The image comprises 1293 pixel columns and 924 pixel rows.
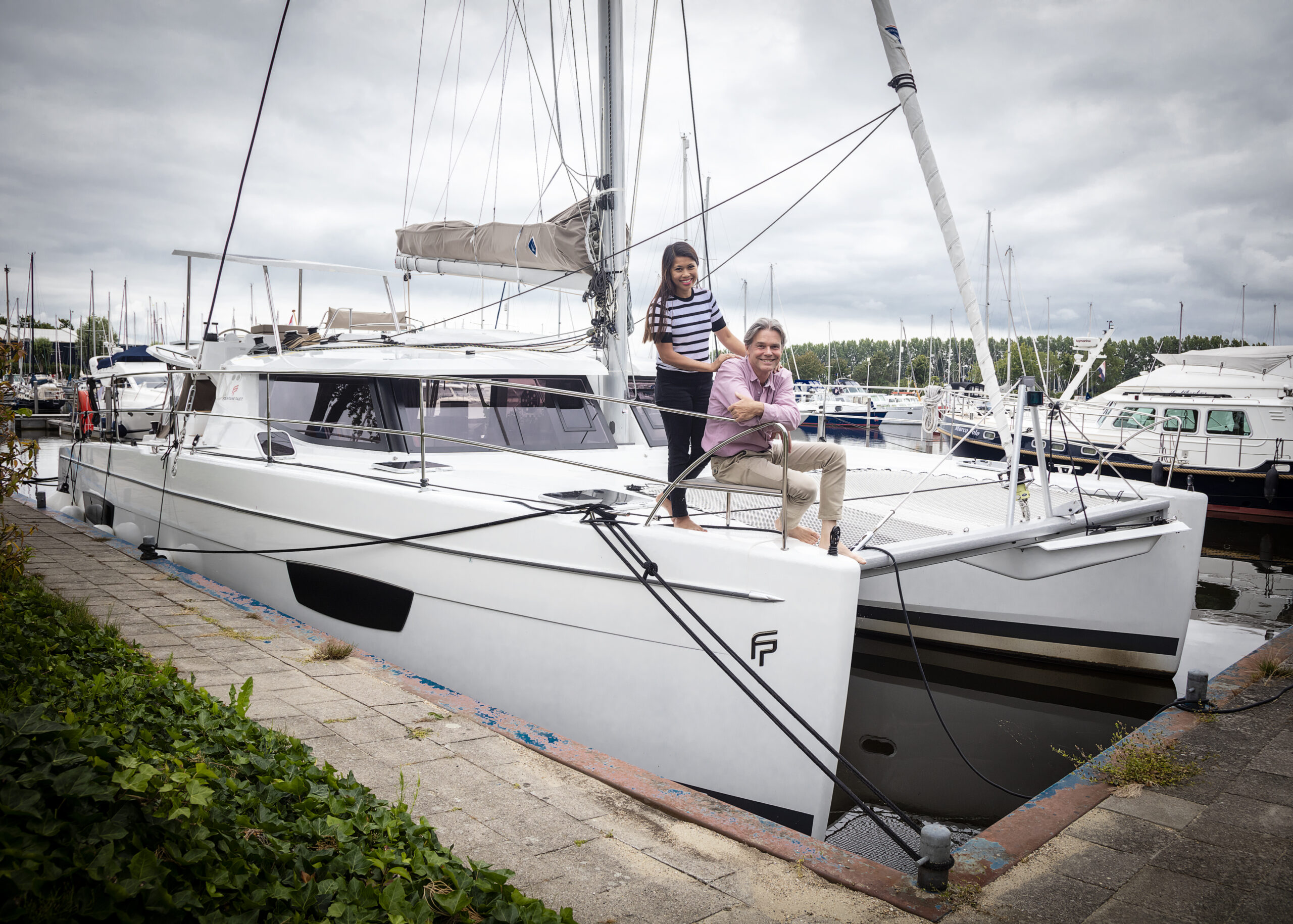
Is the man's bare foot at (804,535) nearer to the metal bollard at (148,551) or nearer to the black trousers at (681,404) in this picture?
the black trousers at (681,404)

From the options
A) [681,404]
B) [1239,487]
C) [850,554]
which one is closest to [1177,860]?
[850,554]

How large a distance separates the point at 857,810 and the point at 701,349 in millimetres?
2791

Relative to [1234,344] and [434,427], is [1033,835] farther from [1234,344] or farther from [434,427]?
[1234,344]

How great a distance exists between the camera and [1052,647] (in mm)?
6789

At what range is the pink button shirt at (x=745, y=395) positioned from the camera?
402cm

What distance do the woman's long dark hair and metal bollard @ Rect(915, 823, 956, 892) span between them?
2574 mm

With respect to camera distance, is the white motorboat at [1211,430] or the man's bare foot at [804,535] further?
the white motorboat at [1211,430]

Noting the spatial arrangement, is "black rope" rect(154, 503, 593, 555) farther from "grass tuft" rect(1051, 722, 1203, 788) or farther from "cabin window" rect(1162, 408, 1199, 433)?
"cabin window" rect(1162, 408, 1199, 433)

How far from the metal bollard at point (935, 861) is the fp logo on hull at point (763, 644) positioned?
106 centimetres

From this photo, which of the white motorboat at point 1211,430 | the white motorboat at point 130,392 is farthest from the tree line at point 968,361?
the white motorboat at point 130,392

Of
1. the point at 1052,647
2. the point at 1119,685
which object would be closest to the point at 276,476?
the point at 1052,647

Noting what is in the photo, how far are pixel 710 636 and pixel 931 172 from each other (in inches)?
121

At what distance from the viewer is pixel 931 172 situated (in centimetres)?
492

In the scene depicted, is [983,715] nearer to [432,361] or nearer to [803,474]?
[803,474]
